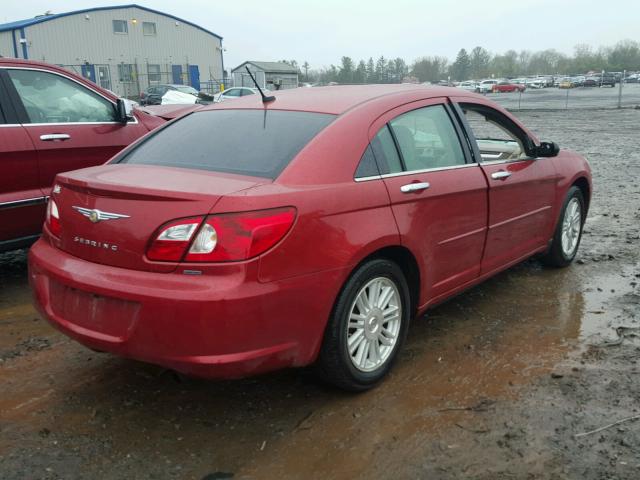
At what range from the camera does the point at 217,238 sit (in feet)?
8.65

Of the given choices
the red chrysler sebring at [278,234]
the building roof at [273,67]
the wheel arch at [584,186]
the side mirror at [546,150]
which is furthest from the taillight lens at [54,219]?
the building roof at [273,67]

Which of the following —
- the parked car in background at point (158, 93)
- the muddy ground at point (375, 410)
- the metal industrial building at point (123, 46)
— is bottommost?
the muddy ground at point (375, 410)

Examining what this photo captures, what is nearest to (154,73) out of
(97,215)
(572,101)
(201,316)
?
(572,101)

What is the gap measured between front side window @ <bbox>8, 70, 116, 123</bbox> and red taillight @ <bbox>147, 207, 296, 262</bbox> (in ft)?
9.35

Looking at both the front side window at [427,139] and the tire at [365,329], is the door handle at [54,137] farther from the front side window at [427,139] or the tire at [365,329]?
the tire at [365,329]

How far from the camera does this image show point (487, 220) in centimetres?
409

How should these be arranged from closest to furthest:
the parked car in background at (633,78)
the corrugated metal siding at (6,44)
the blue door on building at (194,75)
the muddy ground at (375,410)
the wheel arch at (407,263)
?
the muddy ground at (375,410), the wheel arch at (407,263), the corrugated metal siding at (6,44), the blue door on building at (194,75), the parked car in background at (633,78)

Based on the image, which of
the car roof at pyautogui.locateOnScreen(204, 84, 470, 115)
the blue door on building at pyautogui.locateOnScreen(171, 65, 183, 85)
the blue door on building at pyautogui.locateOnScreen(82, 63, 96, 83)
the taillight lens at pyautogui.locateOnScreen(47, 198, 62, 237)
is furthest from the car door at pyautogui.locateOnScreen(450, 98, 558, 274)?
the blue door on building at pyautogui.locateOnScreen(171, 65, 183, 85)

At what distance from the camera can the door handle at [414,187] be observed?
337 cm

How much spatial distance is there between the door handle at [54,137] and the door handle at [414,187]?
3.04 metres

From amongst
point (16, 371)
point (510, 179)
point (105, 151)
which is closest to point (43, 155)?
point (105, 151)

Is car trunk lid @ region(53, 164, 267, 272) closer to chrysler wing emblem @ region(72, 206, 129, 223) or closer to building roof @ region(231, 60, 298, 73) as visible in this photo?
chrysler wing emblem @ region(72, 206, 129, 223)

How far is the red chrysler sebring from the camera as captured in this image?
2645 mm

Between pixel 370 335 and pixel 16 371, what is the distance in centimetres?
206
